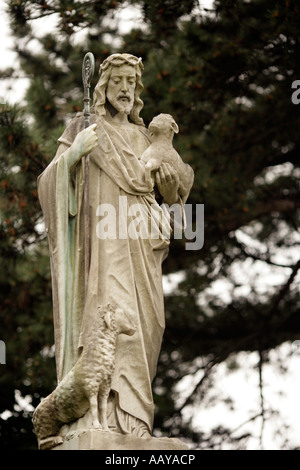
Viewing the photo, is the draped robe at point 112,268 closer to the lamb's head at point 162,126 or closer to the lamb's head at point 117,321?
the lamb's head at point 117,321

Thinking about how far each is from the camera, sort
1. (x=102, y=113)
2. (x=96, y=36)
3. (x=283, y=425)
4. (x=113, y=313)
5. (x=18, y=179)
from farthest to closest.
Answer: (x=96, y=36) → (x=283, y=425) → (x=18, y=179) → (x=102, y=113) → (x=113, y=313)

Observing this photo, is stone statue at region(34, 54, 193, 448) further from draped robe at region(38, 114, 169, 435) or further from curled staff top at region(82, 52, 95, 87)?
curled staff top at region(82, 52, 95, 87)

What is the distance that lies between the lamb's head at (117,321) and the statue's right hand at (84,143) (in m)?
1.05

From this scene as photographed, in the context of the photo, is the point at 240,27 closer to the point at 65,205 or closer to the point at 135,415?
the point at 65,205

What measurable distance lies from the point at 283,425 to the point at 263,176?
3052 millimetres

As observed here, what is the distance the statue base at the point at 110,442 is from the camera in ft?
25.6

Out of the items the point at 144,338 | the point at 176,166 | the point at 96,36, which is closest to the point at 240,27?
the point at 96,36

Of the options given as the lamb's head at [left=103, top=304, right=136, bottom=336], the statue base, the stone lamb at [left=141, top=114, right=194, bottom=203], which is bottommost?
the statue base

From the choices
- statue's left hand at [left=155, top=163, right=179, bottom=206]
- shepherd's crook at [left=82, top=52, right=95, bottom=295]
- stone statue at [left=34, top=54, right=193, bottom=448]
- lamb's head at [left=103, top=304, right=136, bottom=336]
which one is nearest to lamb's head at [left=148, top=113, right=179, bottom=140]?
stone statue at [left=34, top=54, right=193, bottom=448]

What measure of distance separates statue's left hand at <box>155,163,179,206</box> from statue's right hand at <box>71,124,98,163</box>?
0.60 m

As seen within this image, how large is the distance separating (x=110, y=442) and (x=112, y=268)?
3.91ft

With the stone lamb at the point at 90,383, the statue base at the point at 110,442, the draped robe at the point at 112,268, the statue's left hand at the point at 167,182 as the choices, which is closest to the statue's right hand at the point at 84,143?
the draped robe at the point at 112,268

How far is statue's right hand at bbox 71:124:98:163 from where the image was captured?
851cm

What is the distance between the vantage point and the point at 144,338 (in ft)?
27.9
